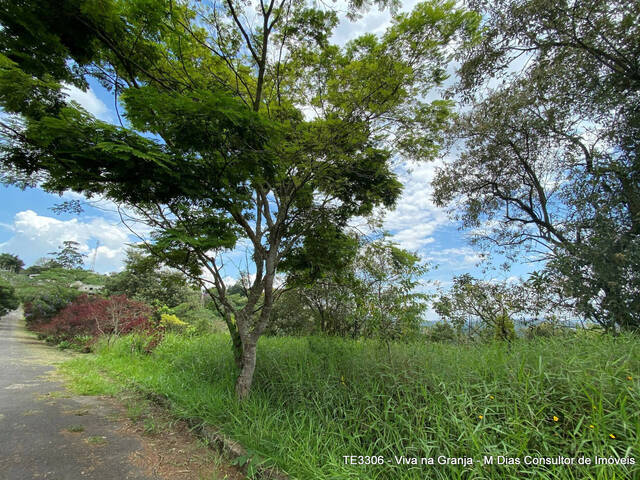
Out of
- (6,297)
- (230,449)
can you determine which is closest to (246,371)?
(230,449)

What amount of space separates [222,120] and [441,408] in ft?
10.6

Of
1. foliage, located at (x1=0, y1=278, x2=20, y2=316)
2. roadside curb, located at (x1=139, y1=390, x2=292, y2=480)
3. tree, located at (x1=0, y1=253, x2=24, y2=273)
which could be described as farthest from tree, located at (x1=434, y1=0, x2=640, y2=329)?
tree, located at (x1=0, y1=253, x2=24, y2=273)

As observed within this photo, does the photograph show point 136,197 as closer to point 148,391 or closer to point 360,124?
point 360,124

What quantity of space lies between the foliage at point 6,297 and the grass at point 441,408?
17.5 m

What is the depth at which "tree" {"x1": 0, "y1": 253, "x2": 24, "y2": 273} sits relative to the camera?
32.5m

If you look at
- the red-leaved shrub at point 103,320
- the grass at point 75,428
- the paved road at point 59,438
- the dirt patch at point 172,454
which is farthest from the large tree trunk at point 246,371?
the red-leaved shrub at point 103,320

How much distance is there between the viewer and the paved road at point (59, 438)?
7.69 feet

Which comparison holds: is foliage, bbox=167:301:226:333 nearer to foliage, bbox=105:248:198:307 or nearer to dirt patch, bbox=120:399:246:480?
foliage, bbox=105:248:198:307

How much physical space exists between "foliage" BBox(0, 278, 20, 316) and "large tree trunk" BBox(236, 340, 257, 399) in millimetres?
18615

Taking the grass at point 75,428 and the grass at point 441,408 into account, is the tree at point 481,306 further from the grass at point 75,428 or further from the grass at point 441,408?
the grass at point 75,428

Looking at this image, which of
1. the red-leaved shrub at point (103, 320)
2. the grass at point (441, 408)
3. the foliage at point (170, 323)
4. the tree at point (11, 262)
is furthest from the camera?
the tree at point (11, 262)

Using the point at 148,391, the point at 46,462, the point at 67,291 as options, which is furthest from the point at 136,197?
the point at 67,291

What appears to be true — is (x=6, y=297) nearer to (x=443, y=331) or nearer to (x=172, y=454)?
(x=172, y=454)

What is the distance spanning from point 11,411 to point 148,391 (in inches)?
59.1
